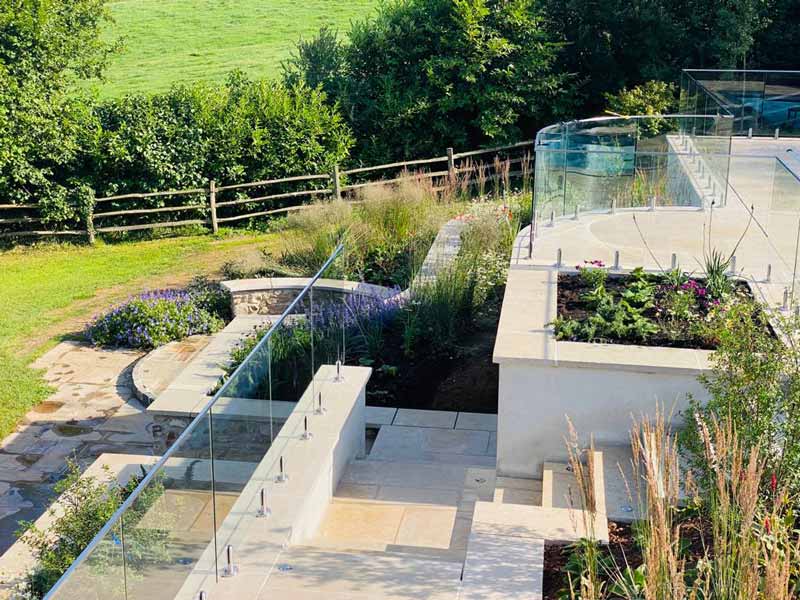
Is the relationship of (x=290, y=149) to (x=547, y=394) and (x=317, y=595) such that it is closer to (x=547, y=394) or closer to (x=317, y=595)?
(x=547, y=394)

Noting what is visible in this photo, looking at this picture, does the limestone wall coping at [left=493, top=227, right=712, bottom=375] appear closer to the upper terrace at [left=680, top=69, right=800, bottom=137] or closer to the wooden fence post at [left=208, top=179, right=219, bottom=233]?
the upper terrace at [left=680, top=69, right=800, bottom=137]

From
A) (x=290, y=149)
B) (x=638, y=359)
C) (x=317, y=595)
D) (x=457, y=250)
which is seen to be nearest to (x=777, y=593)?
(x=317, y=595)

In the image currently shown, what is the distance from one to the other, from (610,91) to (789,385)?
1587 cm

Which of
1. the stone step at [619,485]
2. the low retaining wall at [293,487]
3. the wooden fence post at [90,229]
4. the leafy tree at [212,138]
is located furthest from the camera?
the leafy tree at [212,138]

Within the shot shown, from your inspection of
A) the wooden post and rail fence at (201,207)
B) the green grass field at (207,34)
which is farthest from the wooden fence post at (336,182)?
the green grass field at (207,34)

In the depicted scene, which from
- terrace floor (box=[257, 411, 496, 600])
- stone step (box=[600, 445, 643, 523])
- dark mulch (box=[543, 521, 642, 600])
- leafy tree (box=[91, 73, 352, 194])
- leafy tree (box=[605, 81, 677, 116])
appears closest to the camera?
dark mulch (box=[543, 521, 642, 600])

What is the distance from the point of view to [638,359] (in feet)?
21.9

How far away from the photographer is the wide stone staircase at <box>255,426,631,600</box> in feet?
16.2

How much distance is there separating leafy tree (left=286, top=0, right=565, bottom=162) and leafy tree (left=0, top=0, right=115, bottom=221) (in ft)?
18.2

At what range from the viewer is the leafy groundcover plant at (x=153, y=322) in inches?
423

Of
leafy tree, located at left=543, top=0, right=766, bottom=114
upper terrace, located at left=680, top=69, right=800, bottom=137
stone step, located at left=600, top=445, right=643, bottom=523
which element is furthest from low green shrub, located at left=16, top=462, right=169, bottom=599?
leafy tree, located at left=543, top=0, right=766, bottom=114

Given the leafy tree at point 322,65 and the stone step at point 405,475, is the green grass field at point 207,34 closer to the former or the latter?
the leafy tree at point 322,65

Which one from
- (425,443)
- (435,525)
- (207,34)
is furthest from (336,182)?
(207,34)

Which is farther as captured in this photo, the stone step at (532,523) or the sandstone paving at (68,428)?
the sandstone paving at (68,428)
